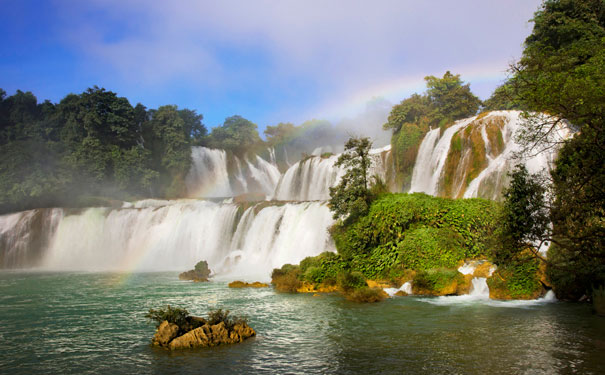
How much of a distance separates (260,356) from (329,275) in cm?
970

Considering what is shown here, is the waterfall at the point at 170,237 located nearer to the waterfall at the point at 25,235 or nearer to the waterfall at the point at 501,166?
the waterfall at the point at 25,235

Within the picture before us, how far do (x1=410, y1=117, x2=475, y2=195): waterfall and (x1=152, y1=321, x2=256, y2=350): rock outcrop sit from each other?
70.6 ft

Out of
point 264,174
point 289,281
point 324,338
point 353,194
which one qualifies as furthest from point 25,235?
point 324,338

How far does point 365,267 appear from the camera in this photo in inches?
742

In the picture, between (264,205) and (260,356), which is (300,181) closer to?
(264,205)

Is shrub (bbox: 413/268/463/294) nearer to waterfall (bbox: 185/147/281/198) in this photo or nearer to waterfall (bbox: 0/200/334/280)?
waterfall (bbox: 0/200/334/280)

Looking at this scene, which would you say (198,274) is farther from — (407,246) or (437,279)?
(437,279)

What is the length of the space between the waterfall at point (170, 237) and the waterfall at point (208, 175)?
19.6m

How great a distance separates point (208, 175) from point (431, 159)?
34721mm

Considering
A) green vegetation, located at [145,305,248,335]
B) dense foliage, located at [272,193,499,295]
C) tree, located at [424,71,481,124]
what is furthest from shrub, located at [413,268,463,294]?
tree, located at [424,71,481,124]

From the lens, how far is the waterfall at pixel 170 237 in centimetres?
2712

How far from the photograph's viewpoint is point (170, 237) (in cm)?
3422

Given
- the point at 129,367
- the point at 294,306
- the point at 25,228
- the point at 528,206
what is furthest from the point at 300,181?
the point at 129,367

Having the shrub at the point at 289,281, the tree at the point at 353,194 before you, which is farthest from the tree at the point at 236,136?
the shrub at the point at 289,281
